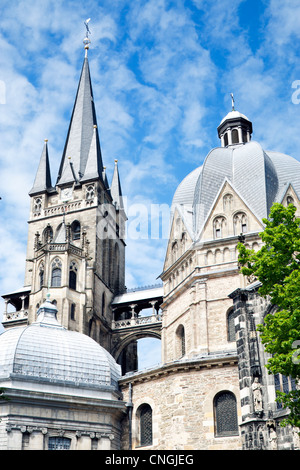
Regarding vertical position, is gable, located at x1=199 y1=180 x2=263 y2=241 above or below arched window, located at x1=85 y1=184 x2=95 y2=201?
below

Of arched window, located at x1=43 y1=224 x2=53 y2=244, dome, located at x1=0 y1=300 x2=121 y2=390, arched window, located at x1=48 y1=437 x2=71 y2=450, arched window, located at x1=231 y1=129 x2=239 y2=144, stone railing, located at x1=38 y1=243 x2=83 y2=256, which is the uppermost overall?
arched window, located at x1=231 y1=129 x2=239 y2=144

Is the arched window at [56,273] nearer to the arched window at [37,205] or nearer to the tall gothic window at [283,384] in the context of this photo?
the arched window at [37,205]

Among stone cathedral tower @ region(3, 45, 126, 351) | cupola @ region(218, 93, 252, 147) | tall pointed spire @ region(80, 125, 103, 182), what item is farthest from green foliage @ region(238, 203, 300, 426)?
tall pointed spire @ region(80, 125, 103, 182)

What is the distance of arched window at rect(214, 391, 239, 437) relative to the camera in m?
28.7

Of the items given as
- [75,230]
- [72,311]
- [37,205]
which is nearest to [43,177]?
[37,205]

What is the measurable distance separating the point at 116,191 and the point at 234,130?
22681mm

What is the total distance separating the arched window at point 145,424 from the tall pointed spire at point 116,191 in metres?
37.0

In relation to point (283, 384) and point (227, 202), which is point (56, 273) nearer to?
point (227, 202)

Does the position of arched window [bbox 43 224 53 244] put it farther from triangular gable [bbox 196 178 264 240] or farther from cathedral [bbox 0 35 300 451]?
triangular gable [bbox 196 178 264 240]

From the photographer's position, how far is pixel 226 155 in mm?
43969

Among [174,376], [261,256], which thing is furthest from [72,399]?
[261,256]

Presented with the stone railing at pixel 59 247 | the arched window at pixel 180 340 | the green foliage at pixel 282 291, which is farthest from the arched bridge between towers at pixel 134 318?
the green foliage at pixel 282 291
